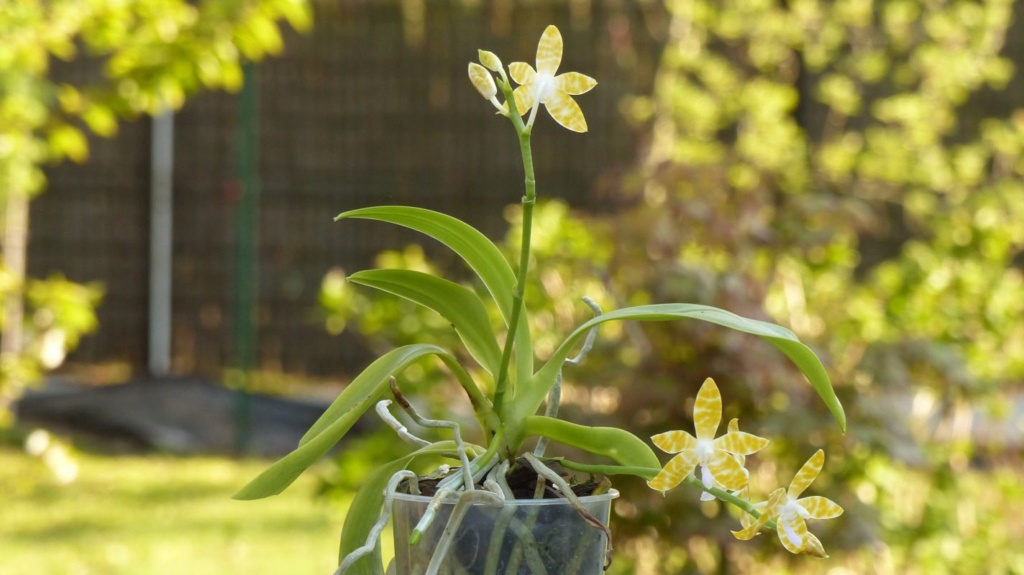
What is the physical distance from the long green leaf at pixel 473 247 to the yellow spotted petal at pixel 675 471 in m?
0.13

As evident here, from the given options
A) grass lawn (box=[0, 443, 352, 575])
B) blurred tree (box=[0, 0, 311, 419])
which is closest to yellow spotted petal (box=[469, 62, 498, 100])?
blurred tree (box=[0, 0, 311, 419])

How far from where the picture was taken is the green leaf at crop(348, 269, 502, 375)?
73cm

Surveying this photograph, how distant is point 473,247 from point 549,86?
0.12 m

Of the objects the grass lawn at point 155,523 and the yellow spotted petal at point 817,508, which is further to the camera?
the grass lawn at point 155,523

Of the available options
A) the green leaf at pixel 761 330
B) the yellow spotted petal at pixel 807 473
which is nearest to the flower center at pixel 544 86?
the green leaf at pixel 761 330

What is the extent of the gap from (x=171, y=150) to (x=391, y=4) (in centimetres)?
138

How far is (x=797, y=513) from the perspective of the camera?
640 millimetres

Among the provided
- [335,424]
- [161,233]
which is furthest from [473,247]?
[161,233]

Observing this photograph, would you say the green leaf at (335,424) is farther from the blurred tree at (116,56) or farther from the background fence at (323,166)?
the background fence at (323,166)

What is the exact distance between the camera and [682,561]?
2295mm

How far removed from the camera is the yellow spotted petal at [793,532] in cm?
63

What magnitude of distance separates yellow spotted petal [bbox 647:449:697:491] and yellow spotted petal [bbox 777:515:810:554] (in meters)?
0.06

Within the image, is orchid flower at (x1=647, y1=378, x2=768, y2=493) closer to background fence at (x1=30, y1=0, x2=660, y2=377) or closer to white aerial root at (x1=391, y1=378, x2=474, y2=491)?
white aerial root at (x1=391, y1=378, x2=474, y2=491)

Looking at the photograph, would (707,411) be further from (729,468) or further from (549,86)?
(549,86)
